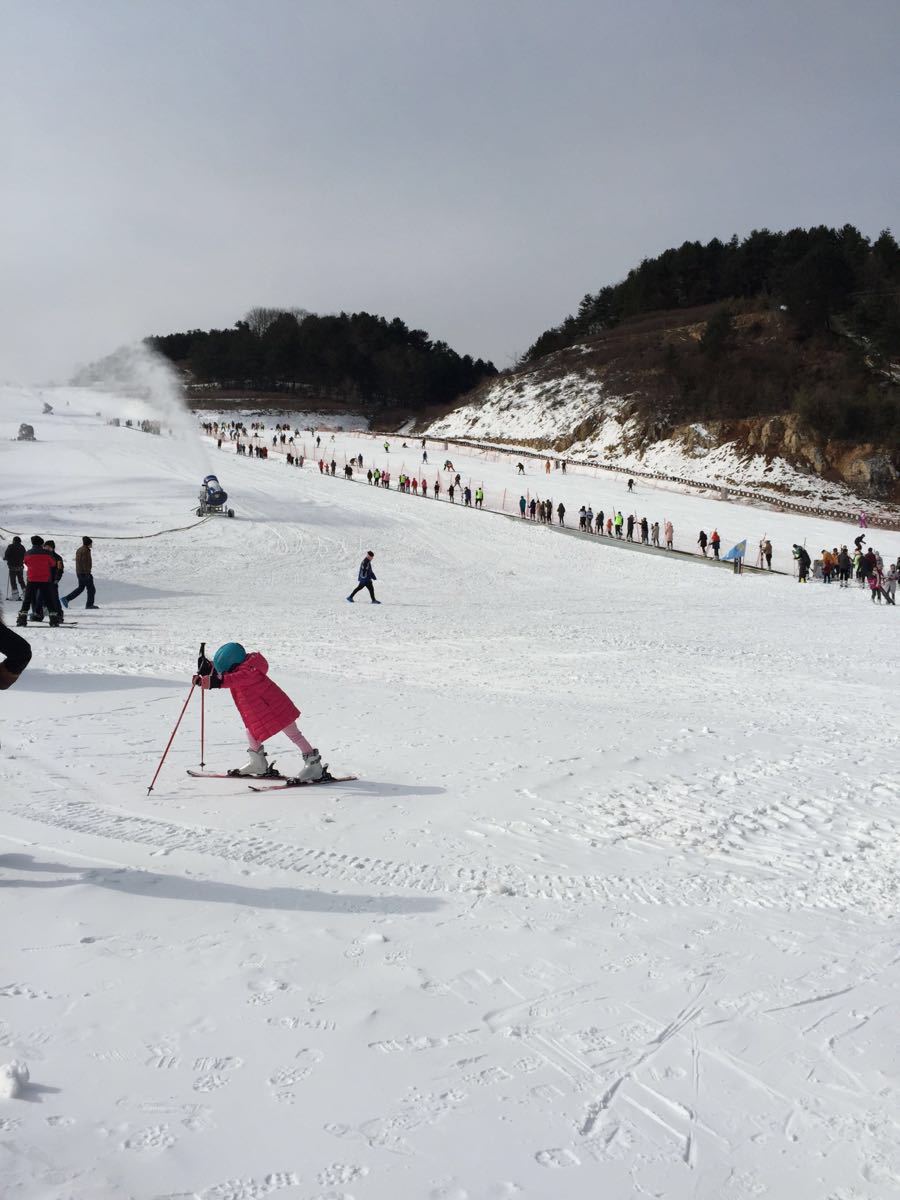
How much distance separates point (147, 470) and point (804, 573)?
30.3 metres

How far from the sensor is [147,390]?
5378 cm

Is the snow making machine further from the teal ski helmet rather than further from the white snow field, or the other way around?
the teal ski helmet

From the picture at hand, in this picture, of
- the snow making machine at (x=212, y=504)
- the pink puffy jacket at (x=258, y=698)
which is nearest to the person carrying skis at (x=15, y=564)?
the pink puffy jacket at (x=258, y=698)

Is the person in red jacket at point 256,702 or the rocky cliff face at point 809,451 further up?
the rocky cliff face at point 809,451

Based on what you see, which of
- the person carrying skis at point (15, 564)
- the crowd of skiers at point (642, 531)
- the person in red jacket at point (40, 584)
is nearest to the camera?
the person in red jacket at point (40, 584)

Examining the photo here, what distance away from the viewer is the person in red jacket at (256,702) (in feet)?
22.0

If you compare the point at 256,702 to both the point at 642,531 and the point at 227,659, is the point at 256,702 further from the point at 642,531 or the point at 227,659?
the point at 642,531

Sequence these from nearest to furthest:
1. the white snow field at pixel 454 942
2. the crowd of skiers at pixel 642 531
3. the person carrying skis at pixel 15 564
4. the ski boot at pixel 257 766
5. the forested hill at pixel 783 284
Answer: the white snow field at pixel 454 942 → the ski boot at pixel 257 766 → the person carrying skis at pixel 15 564 → the crowd of skiers at pixel 642 531 → the forested hill at pixel 783 284

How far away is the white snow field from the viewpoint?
2984 mm

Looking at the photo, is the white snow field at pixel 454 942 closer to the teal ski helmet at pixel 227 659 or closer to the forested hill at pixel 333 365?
the teal ski helmet at pixel 227 659

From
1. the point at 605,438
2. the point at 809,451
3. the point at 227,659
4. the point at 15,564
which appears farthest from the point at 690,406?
the point at 227,659

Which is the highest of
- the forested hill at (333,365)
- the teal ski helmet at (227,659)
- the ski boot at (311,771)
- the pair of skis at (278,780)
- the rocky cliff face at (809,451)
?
the forested hill at (333,365)

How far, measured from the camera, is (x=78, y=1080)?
3180 millimetres

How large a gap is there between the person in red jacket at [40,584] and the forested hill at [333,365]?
105 metres
